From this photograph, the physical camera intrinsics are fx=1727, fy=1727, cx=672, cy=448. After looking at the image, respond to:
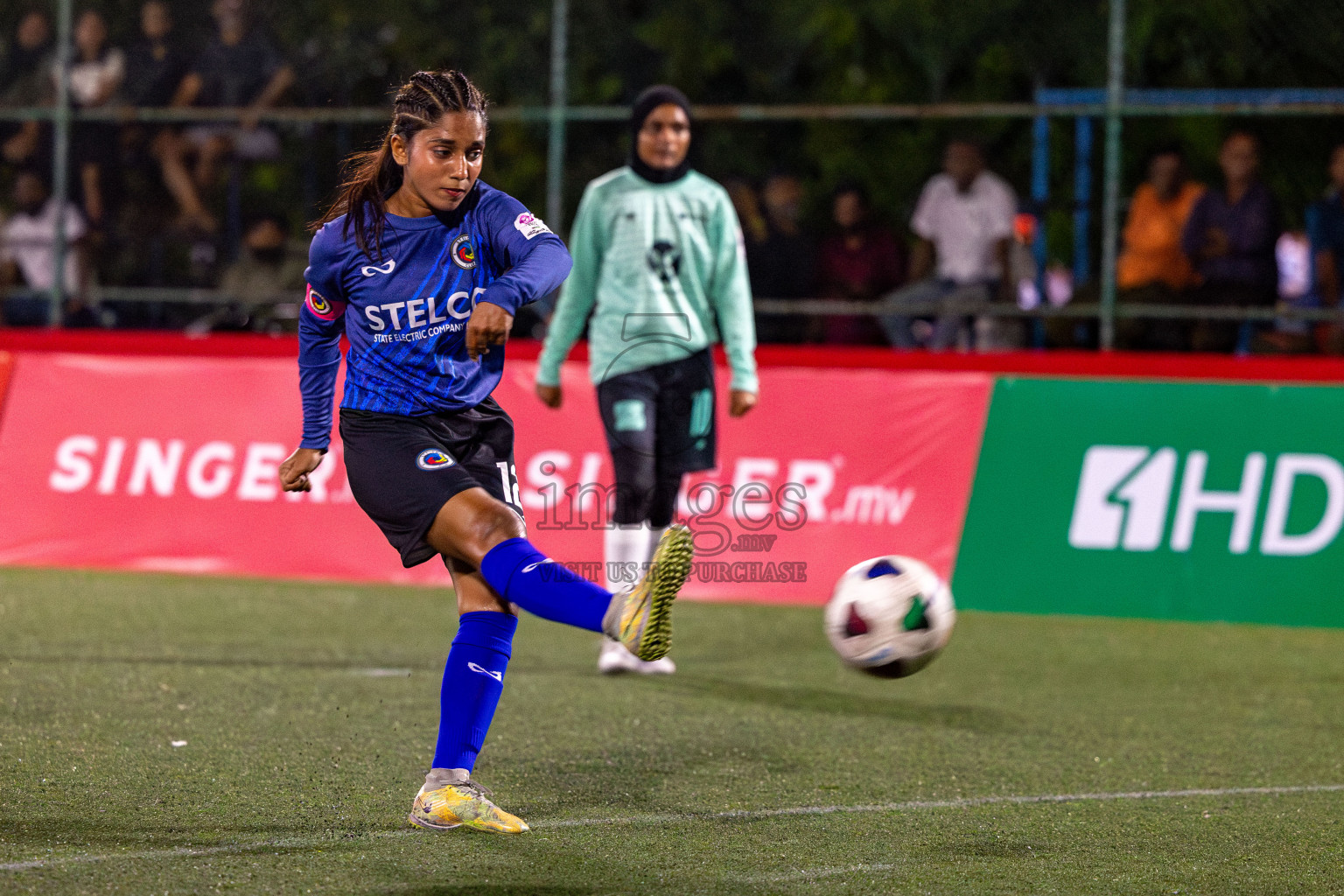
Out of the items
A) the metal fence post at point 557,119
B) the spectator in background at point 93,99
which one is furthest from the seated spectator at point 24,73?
the metal fence post at point 557,119

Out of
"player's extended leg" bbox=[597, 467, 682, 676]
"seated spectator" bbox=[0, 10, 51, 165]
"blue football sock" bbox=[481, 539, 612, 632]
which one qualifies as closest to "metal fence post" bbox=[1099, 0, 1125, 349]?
"player's extended leg" bbox=[597, 467, 682, 676]

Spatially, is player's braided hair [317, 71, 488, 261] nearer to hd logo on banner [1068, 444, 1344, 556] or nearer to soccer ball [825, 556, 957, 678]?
soccer ball [825, 556, 957, 678]

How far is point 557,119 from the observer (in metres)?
10.6

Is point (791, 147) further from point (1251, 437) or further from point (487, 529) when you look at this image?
point (487, 529)

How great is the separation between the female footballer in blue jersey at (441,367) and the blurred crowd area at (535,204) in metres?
5.92

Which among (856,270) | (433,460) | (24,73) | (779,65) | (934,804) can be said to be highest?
(779,65)

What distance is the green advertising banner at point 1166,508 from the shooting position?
8414mm

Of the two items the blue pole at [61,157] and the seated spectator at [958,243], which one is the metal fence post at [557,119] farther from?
the blue pole at [61,157]

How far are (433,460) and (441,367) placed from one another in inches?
10.0

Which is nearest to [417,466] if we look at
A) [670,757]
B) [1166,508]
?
[670,757]

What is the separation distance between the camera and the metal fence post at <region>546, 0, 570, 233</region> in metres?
10.5

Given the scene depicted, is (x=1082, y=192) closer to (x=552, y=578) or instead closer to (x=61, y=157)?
(x=61, y=157)

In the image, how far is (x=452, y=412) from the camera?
4492 millimetres

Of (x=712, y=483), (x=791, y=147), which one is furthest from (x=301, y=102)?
(x=712, y=483)
